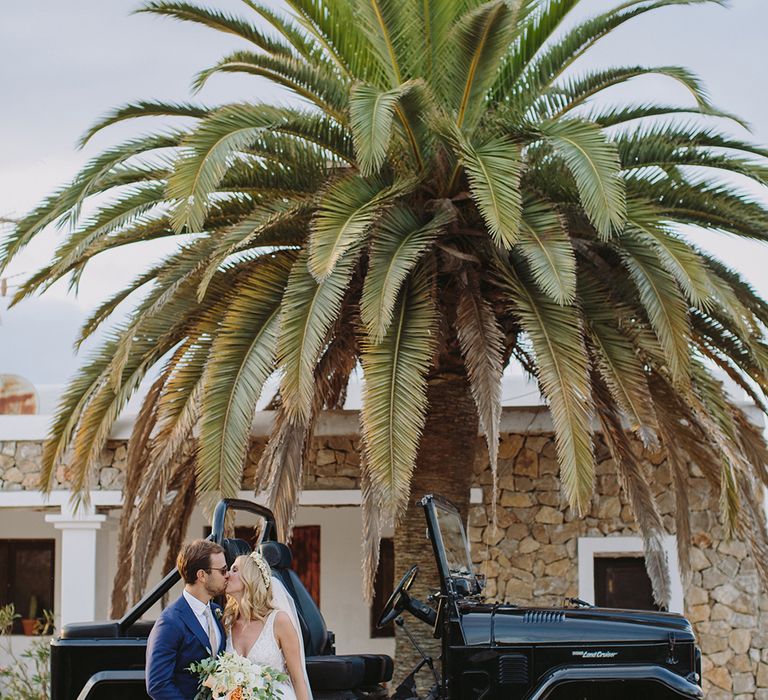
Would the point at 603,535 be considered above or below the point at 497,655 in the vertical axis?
above

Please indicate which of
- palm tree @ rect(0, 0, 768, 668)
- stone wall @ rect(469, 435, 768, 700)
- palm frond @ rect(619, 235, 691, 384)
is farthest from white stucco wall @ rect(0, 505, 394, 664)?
palm frond @ rect(619, 235, 691, 384)

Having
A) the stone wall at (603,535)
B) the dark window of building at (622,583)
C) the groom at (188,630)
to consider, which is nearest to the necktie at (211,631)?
the groom at (188,630)

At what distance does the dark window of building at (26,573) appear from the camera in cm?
1602

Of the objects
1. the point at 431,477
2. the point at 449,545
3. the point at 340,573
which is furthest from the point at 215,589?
the point at 340,573

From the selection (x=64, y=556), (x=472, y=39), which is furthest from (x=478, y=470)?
(x=472, y=39)

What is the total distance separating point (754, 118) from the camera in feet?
33.0

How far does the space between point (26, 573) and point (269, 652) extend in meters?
11.6

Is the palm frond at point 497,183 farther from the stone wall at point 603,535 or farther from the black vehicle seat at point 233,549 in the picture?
the stone wall at point 603,535

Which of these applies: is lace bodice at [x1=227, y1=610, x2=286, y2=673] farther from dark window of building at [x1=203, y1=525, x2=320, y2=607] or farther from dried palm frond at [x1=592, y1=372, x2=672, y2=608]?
dark window of building at [x1=203, y1=525, x2=320, y2=607]

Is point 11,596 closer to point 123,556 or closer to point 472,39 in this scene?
point 123,556

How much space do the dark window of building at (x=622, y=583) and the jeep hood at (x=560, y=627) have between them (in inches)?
262

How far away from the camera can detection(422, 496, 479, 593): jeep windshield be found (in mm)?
6633

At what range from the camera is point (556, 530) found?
1268cm

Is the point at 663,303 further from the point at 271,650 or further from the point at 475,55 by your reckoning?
the point at 271,650
